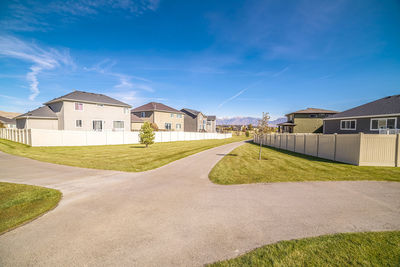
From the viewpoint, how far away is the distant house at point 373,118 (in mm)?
21406

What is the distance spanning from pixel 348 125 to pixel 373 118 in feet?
12.2

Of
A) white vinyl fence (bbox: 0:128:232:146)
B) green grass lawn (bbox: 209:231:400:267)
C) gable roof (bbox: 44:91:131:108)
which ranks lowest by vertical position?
green grass lawn (bbox: 209:231:400:267)

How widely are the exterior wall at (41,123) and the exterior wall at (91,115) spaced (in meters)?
3.05

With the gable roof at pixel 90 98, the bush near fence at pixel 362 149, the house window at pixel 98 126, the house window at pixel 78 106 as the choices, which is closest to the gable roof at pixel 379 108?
the bush near fence at pixel 362 149

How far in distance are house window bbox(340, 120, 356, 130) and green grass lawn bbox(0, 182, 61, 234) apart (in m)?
34.5

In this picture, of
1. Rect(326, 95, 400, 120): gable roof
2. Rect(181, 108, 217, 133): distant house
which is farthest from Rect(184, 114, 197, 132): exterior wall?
Rect(326, 95, 400, 120): gable roof

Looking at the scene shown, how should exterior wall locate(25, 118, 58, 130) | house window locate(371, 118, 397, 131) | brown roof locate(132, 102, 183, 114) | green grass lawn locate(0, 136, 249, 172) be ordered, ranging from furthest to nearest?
brown roof locate(132, 102, 183, 114)
exterior wall locate(25, 118, 58, 130)
house window locate(371, 118, 397, 131)
green grass lawn locate(0, 136, 249, 172)

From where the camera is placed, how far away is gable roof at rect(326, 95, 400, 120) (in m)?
21.8

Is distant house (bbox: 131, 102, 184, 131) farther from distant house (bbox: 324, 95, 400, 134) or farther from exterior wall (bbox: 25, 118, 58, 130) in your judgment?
distant house (bbox: 324, 95, 400, 134)

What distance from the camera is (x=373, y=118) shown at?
76.0 ft

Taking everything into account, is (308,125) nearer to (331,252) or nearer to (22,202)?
(331,252)

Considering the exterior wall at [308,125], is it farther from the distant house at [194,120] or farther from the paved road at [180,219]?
the paved road at [180,219]

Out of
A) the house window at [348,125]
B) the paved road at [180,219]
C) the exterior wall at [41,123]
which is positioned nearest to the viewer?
the paved road at [180,219]

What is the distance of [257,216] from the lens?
498 centimetres
